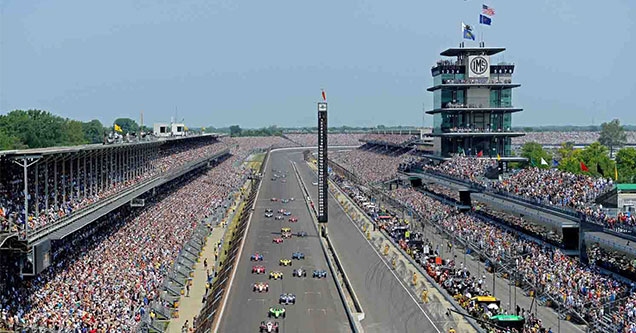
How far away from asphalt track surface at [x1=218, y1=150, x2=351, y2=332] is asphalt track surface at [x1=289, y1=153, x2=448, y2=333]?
153 cm

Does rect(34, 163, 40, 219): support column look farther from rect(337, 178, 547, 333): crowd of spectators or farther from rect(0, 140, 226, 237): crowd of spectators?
rect(337, 178, 547, 333): crowd of spectators

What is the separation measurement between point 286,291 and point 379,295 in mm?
5594

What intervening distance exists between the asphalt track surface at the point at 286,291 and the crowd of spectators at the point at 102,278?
4.64m

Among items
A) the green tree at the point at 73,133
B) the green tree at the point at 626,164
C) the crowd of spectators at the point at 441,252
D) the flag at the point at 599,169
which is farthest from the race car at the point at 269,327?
the green tree at the point at 73,133

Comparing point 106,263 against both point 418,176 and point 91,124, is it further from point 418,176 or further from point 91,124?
point 91,124

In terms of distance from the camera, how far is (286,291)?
4162 cm

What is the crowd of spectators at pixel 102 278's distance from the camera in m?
28.9

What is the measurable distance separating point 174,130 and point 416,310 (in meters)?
97.3

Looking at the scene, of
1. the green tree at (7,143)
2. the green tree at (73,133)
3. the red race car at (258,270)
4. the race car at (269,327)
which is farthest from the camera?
the green tree at (73,133)

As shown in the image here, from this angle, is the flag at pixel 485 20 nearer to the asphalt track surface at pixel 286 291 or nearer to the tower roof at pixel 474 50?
the tower roof at pixel 474 50

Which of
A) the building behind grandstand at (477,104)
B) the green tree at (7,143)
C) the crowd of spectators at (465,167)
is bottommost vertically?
the crowd of spectators at (465,167)

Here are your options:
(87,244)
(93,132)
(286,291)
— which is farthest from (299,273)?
(93,132)

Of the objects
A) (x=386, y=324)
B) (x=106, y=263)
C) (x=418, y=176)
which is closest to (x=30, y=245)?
(x=106, y=263)

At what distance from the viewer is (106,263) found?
126 feet
